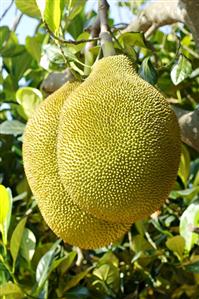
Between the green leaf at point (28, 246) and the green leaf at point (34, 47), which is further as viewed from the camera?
the green leaf at point (34, 47)

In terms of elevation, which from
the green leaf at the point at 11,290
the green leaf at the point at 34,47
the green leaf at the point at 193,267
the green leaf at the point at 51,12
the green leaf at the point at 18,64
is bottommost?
the green leaf at the point at 193,267

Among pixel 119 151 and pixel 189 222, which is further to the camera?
pixel 189 222

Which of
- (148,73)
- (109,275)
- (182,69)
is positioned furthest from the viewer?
(109,275)

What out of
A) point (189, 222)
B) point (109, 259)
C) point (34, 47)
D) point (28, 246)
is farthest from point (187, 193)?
point (34, 47)

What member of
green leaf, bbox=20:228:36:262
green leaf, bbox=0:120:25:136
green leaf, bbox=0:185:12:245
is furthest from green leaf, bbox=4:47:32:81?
green leaf, bbox=0:185:12:245

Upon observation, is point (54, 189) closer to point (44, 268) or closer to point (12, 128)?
point (44, 268)

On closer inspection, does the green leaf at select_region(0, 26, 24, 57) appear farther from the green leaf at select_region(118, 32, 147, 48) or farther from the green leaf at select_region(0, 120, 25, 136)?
the green leaf at select_region(118, 32, 147, 48)

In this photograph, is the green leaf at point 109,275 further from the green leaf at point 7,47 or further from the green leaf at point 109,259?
the green leaf at point 7,47

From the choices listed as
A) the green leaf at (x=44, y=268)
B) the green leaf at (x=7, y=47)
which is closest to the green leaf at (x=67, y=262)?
the green leaf at (x=44, y=268)
